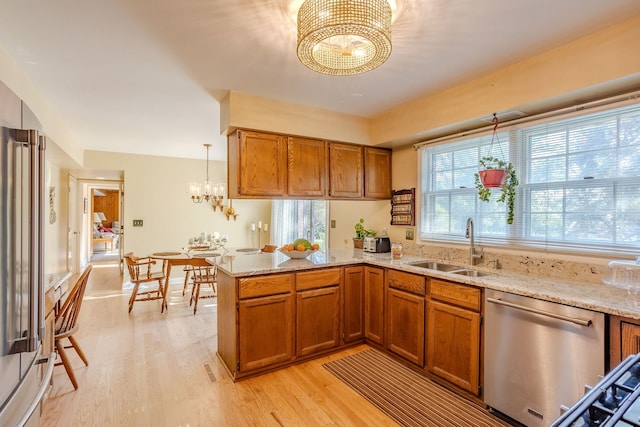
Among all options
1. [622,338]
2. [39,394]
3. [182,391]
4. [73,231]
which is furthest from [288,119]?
[73,231]

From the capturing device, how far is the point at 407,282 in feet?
8.85

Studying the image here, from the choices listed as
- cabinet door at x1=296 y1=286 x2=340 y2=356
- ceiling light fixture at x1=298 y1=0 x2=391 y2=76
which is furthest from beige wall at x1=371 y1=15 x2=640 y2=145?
cabinet door at x1=296 y1=286 x2=340 y2=356

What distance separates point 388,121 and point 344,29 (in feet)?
6.86

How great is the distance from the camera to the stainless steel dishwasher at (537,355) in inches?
66.1

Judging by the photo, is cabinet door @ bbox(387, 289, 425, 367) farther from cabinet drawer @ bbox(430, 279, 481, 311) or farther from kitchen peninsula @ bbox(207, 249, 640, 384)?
cabinet drawer @ bbox(430, 279, 481, 311)

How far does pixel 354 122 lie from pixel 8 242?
3.17 metres

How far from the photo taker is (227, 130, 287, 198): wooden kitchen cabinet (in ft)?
9.73

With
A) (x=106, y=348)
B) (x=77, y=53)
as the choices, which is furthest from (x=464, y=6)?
(x=106, y=348)

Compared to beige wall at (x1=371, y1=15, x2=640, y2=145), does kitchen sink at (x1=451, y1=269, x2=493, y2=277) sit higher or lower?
lower

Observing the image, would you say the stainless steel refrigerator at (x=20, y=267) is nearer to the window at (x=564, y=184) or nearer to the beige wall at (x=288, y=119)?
the beige wall at (x=288, y=119)

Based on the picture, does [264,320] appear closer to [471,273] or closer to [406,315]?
[406,315]

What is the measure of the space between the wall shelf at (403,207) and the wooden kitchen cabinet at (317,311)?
1115 millimetres

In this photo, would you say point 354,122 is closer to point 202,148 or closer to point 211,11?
point 211,11

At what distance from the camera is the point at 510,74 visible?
2.38 m
